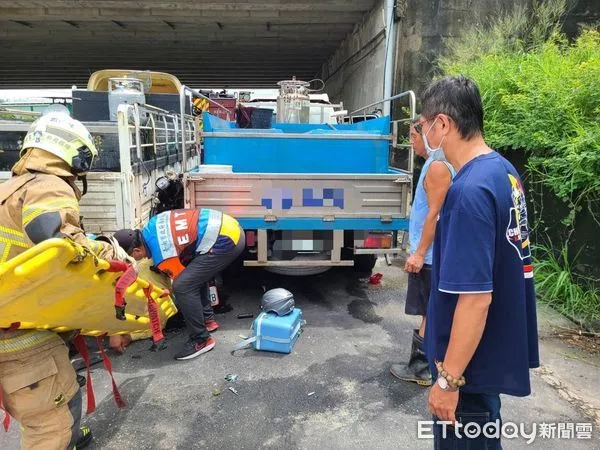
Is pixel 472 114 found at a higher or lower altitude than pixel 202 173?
higher

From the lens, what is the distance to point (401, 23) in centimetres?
816

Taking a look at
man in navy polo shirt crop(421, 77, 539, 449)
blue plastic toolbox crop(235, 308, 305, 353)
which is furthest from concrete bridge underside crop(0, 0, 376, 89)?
man in navy polo shirt crop(421, 77, 539, 449)

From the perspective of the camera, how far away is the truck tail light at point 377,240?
415cm

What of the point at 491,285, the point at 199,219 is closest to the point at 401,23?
the point at 199,219

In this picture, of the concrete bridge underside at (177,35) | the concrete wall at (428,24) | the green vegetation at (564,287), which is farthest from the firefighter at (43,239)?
the concrete bridge underside at (177,35)

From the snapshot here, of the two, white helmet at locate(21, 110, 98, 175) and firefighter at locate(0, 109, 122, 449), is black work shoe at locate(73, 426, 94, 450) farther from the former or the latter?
white helmet at locate(21, 110, 98, 175)

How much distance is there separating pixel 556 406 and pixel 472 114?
227 cm

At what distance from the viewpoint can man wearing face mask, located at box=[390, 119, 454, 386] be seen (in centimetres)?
259

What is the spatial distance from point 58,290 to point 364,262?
12.6 ft

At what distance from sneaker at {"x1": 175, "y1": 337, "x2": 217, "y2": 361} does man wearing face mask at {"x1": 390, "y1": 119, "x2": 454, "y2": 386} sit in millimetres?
1447

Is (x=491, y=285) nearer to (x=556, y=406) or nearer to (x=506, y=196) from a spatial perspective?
(x=506, y=196)

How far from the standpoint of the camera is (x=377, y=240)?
4.16 m

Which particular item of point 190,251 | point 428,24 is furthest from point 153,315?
point 428,24

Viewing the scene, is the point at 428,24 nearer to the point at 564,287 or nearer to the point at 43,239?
the point at 564,287
